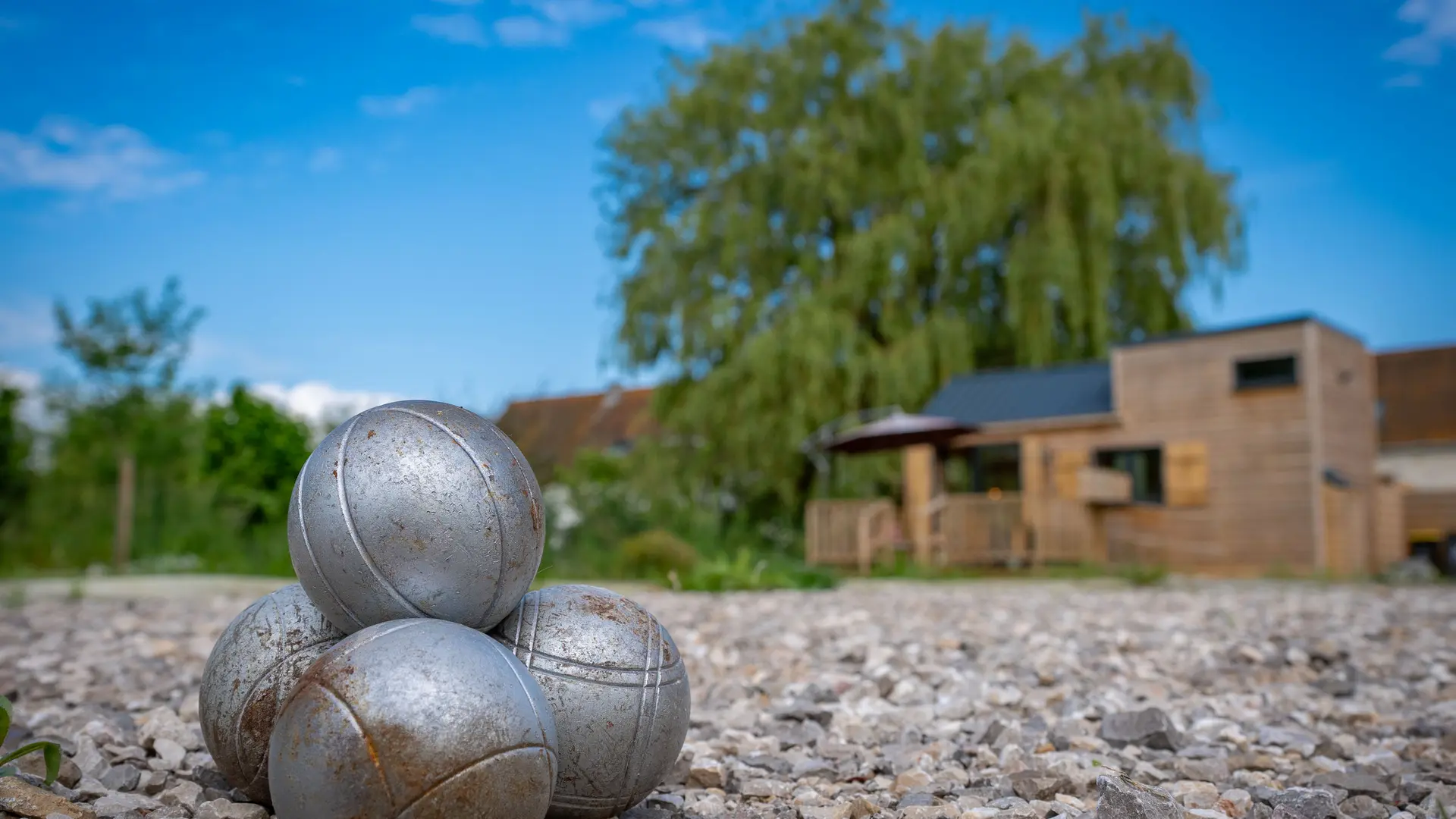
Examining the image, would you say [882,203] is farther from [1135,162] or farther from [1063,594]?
[1063,594]

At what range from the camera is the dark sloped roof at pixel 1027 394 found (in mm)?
21234

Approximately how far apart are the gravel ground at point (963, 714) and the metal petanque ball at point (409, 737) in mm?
763

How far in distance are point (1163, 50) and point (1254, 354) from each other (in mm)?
9058

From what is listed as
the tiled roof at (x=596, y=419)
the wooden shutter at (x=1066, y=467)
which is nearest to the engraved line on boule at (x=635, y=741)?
the wooden shutter at (x=1066, y=467)

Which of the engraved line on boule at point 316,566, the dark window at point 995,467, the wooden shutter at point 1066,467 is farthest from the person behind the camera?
the dark window at point 995,467

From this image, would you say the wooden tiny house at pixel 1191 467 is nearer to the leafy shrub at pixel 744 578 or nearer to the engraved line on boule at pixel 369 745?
the leafy shrub at pixel 744 578

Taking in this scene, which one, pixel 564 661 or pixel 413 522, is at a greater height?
pixel 413 522

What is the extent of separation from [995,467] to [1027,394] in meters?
4.87

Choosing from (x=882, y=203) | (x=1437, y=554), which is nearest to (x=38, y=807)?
(x=882, y=203)

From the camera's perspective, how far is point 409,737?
106 inches

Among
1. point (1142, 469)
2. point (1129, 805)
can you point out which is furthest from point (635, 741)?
point (1142, 469)

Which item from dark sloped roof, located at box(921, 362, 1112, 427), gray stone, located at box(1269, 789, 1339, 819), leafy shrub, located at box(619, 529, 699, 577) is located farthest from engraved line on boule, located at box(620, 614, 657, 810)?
dark sloped roof, located at box(921, 362, 1112, 427)

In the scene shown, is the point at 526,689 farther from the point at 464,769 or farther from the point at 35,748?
the point at 35,748

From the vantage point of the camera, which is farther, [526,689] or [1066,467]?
[1066,467]
